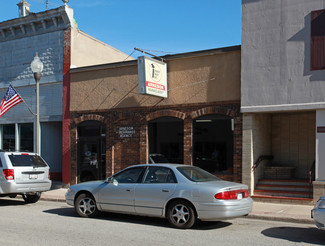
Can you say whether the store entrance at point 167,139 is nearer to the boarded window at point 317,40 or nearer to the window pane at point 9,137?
the boarded window at point 317,40

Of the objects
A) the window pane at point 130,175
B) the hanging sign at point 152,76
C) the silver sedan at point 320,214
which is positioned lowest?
the silver sedan at point 320,214

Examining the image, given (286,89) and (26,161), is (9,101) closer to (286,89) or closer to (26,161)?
(26,161)

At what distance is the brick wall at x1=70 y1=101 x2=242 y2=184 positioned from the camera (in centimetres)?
1347

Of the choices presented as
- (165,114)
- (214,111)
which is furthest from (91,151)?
(214,111)

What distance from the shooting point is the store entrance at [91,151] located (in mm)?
16672

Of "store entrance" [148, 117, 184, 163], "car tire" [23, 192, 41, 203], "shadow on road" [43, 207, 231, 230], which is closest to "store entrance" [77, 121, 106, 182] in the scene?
"store entrance" [148, 117, 184, 163]

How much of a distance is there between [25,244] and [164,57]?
9.56 m

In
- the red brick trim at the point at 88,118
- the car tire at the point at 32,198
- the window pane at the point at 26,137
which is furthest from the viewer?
the window pane at the point at 26,137

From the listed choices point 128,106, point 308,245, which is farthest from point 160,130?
point 308,245

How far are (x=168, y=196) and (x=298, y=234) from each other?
289 cm

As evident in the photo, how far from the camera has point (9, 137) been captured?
64.2ft

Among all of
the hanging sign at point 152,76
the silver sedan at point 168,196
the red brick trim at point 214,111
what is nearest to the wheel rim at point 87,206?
the silver sedan at point 168,196

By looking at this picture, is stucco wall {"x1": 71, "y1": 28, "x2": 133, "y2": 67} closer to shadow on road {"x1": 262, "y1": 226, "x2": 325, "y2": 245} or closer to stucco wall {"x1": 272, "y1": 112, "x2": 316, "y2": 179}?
stucco wall {"x1": 272, "y1": 112, "x2": 316, "y2": 179}

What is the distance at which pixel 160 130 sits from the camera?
15.4 m
